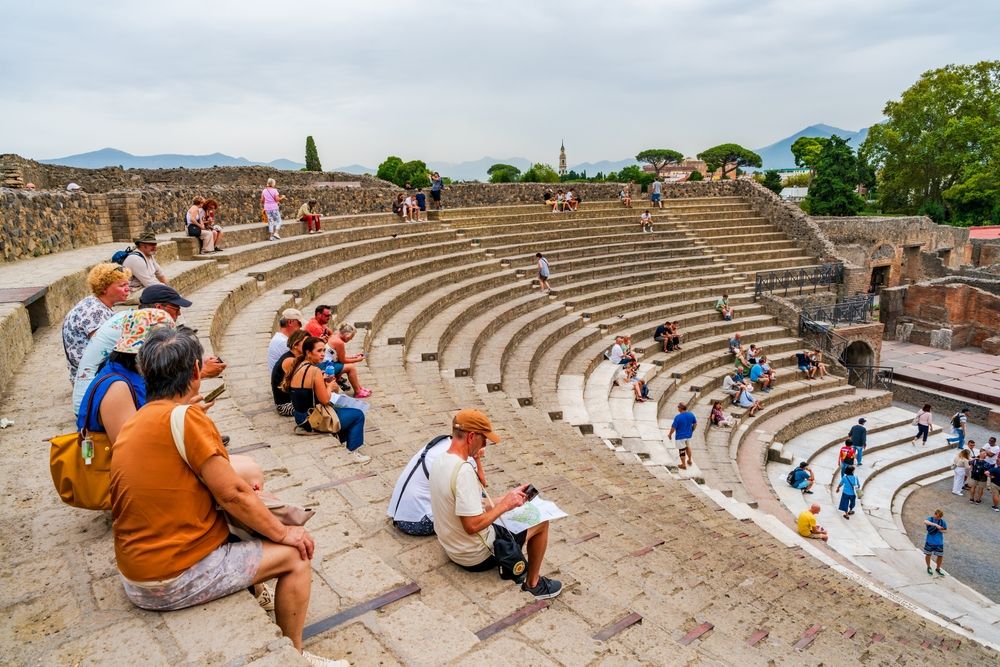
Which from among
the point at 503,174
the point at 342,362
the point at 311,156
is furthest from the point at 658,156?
the point at 342,362

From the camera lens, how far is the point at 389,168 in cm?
4631

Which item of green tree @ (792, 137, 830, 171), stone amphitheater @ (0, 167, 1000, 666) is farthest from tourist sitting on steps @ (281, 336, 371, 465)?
green tree @ (792, 137, 830, 171)

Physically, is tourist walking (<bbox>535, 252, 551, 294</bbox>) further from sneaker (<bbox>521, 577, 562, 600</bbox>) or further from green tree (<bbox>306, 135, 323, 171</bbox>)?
green tree (<bbox>306, 135, 323, 171</bbox>)

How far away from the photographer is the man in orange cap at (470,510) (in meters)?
2.97

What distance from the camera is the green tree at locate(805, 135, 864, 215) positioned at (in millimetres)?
35688

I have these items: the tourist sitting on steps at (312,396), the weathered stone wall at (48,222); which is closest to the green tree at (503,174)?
the weathered stone wall at (48,222)

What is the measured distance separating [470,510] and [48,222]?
851cm

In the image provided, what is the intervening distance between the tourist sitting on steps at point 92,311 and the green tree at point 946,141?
142 ft

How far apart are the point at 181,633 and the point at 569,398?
7.56 metres

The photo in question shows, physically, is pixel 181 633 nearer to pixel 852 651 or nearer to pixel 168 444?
pixel 168 444

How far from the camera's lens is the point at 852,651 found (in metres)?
3.70

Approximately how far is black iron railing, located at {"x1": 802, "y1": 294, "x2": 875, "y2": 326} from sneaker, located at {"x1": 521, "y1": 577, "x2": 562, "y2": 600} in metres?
14.3

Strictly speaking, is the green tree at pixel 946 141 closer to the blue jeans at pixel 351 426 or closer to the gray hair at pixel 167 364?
the blue jeans at pixel 351 426

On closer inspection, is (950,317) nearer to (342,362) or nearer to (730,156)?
(342,362)
